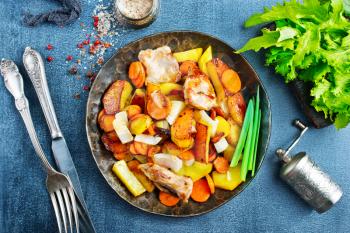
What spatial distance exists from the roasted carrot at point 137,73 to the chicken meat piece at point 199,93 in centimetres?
Answer: 24

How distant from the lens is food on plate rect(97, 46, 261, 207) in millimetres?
2236

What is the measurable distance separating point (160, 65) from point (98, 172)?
62 centimetres

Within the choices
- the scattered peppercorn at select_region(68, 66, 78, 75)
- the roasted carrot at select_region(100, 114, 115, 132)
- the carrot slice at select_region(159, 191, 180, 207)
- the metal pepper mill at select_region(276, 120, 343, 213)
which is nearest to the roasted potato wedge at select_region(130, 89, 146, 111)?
the roasted carrot at select_region(100, 114, 115, 132)

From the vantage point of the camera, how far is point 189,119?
7.34 ft

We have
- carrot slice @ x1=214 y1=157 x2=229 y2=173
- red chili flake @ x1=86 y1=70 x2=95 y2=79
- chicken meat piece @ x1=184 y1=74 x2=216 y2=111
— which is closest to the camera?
chicken meat piece @ x1=184 y1=74 x2=216 y2=111

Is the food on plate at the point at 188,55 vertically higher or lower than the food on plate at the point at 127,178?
higher

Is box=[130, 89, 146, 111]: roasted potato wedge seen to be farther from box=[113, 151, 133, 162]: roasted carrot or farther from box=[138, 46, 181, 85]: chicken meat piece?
box=[113, 151, 133, 162]: roasted carrot

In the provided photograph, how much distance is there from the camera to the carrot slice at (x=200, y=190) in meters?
2.35

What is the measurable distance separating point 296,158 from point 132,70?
92cm

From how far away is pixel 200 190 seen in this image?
7.70 feet

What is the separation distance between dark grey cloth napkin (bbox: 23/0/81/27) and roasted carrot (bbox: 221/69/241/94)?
0.82 meters

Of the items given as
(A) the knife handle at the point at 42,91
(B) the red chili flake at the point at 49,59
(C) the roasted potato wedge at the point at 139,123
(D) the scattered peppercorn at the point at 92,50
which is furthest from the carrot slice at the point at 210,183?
(B) the red chili flake at the point at 49,59

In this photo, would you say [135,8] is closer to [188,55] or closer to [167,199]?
[188,55]

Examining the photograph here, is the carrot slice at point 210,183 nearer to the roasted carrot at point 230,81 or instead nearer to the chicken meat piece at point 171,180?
the chicken meat piece at point 171,180
